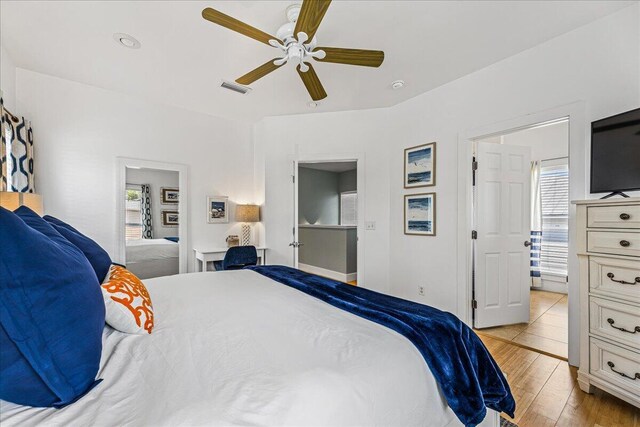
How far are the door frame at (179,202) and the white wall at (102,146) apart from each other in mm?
52

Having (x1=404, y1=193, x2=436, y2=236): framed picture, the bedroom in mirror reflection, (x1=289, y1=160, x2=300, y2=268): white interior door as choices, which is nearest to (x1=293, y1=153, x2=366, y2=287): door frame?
(x1=289, y1=160, x2=300, y2=268): white interior door

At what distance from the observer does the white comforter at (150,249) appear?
3475 millimetres

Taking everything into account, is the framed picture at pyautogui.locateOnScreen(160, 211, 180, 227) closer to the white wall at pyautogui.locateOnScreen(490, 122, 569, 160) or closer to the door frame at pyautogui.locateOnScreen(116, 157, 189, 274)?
the door frame at pyautogui.locateOnScreen(116, 157, 189, 274)

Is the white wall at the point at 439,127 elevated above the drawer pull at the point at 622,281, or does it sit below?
above

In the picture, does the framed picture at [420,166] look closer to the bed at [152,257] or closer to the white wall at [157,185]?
the white wall at [157,185]

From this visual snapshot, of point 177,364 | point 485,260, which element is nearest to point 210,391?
point 177,364

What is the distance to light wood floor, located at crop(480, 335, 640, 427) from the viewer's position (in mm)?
1671

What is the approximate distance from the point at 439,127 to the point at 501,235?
4.57ft

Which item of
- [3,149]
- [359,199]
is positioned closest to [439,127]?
[359,199]

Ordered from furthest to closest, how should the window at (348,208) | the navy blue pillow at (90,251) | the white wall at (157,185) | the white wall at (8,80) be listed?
the window at (348,208), the white wall at (157,185), the white wall at (8,80), the navy blue pillow at (90,251)

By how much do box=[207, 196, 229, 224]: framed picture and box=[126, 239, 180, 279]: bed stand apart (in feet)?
1.95

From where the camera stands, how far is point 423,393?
102 cm

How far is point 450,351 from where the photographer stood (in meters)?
1.15

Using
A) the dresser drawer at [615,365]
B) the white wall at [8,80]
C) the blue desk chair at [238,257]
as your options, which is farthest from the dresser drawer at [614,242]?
the white wall at [8,80]
